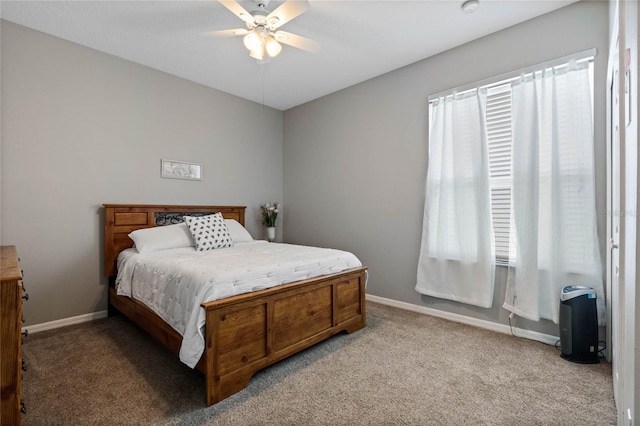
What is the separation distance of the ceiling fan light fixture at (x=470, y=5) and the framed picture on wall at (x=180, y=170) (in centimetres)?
322

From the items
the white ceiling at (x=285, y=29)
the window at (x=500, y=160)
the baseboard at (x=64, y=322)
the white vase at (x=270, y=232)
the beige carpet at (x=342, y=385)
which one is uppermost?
the white ceiling at (x=285, y=29)

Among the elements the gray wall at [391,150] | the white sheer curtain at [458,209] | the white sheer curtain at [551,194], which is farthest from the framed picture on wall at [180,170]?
the white sheer curtain at [551,194]

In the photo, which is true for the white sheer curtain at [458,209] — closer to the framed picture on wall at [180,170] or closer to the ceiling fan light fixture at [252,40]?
the ceiling fan light fixture at [252,40]

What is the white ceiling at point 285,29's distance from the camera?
242 centimetres

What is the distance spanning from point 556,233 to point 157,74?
4.26 meters

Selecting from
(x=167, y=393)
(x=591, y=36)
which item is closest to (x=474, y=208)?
(x=591, y=36)

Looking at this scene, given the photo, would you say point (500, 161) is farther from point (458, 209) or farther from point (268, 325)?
point (268, 325)

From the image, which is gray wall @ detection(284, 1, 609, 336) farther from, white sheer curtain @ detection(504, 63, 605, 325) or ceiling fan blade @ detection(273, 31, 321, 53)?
ceiling fan blade @ detection(273, 31, 321, 53)

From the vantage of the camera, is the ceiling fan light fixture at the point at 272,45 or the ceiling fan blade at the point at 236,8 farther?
the ceiling fan light fixture at the point at 272,45

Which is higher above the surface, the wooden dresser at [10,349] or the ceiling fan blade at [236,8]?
the ceiling fan blade at [236,8]

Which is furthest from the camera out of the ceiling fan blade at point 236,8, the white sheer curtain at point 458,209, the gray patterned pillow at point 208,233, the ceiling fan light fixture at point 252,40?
the gray patterned pillow at point 208,233

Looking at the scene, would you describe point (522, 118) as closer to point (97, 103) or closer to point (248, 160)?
point (248, 160)

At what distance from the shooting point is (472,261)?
286 centimetres

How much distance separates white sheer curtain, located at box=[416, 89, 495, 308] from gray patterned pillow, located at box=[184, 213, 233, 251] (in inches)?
83.0
